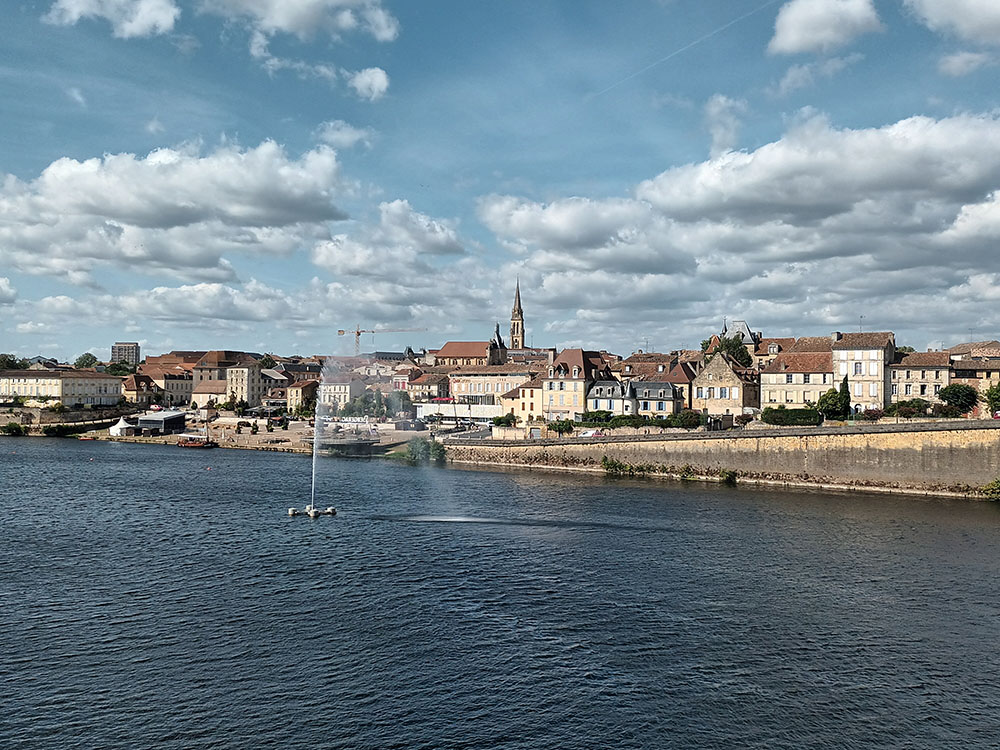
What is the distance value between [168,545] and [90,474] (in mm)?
39264

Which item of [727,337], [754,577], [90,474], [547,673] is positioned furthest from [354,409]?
[547,673]

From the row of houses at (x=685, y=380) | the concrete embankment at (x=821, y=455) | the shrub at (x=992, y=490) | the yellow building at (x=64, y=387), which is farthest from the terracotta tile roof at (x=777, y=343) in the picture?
the yellow building at (x=64, y=387)

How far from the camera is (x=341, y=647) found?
92.7ft

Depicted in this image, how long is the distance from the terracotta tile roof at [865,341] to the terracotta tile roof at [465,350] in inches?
3836

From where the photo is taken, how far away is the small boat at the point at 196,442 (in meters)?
113

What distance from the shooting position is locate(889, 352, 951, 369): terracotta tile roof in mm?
84188

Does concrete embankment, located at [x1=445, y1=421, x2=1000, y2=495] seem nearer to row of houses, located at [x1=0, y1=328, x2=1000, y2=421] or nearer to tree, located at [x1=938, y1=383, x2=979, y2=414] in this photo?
row of houses, located at [x1=0, y1=328, x2=1000, y2=421]

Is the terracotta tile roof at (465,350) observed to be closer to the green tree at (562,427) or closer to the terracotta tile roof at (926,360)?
the green tree at (562,427)

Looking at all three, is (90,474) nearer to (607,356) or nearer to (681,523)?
(681,523)

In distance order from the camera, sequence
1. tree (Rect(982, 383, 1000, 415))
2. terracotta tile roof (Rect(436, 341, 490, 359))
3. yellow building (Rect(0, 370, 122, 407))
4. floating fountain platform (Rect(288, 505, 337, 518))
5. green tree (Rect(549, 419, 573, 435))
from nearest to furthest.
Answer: floating fountain platform (Rect(288, 505, 337, 518)) → tree (Rect(982, 383, 1000, 415)) → green tree (Rect(549, 419, 573, 435)) → yellow building (Rect(0, 370, 122, 407)) → terracotta tile roof (Rect(436, 341, 490, 359))

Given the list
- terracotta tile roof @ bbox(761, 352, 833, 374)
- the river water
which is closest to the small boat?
the river water

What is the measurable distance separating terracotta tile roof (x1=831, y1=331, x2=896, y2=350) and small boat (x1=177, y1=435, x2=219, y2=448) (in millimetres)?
86445

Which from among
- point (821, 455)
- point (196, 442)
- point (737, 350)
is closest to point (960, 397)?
point (821, 455)

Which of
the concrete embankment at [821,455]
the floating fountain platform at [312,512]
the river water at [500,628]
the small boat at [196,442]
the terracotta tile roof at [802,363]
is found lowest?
the river water at [500,628]
